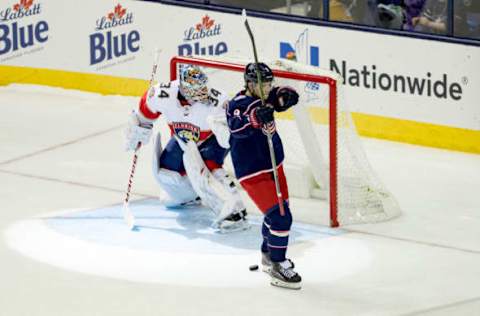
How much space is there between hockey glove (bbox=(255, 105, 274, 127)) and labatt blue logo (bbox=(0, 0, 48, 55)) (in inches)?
223

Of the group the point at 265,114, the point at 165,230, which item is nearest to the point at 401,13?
the point at 165,230

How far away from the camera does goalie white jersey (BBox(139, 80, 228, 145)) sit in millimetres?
10141

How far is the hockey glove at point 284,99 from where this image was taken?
8922 millimetres

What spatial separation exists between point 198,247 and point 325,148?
140 centimetres

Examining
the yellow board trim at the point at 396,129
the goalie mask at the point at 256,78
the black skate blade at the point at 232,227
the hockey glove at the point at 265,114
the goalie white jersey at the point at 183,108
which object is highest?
the goalie mask at the point at 256,78

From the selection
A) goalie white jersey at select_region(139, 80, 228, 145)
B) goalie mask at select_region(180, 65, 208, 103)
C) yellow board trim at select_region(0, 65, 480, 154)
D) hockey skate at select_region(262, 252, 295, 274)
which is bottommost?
yellow board trim at select_region(0, 65, 480, 154)

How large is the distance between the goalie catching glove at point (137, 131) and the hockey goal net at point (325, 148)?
0.64 metres

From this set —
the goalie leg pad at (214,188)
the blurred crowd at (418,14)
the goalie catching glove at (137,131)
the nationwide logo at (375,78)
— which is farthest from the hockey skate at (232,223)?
the blurred crowd at (418,14)

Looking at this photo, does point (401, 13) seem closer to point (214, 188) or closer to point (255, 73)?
point (214, 188)

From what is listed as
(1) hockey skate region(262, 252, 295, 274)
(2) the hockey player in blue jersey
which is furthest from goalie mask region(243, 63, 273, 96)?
(1) hockey skate region(262, 252, 295, 274)

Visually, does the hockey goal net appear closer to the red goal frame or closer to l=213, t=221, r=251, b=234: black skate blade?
the red goal frame

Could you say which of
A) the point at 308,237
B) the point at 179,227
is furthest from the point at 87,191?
the point at 308,237

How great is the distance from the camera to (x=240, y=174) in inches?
358

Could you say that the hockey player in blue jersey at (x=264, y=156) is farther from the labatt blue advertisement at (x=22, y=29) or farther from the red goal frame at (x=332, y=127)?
the labatt blue advertisement at (x=22, y=29)
